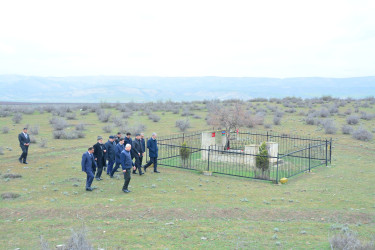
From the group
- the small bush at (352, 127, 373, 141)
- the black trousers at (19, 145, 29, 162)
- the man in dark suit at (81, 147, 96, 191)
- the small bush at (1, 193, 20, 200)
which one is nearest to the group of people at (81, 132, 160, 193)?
the man in dark suit at (81, 147, 96, 191)

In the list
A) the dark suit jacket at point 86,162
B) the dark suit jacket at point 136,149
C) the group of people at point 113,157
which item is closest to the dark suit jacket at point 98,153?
the group of people at point 113,157

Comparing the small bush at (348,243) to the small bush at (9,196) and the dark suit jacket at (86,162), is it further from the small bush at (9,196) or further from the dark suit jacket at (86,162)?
the small bush at (9,196)

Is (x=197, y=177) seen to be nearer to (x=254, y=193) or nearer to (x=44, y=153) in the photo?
(x=254, y=193)

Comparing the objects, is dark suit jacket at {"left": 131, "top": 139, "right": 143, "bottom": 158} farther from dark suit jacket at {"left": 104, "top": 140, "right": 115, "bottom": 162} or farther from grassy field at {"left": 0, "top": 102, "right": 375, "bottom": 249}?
grassy field at {"left": 0, "top": 102, "right": 375, "bottom": 249}

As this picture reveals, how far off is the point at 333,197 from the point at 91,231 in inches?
302

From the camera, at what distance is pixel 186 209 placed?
10203mm

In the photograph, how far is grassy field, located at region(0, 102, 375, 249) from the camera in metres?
8.05

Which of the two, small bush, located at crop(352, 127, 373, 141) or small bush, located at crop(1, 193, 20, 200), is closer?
small bush, located at crop(1, 193, 20, 200)

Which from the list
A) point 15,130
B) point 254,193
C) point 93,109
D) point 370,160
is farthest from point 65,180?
point 93,109

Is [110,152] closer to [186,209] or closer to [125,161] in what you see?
[125,161]

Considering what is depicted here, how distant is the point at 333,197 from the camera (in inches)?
466

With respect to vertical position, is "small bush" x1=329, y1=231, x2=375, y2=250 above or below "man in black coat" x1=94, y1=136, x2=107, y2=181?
below

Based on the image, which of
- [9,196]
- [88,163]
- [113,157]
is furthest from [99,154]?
[9,196]

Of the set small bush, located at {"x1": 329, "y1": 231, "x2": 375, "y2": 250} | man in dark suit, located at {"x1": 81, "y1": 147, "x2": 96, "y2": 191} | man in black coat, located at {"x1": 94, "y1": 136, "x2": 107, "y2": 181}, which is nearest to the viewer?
small bush, located at {"x1": 329, "y1": 231, "x2": 375, "y2": 250}
